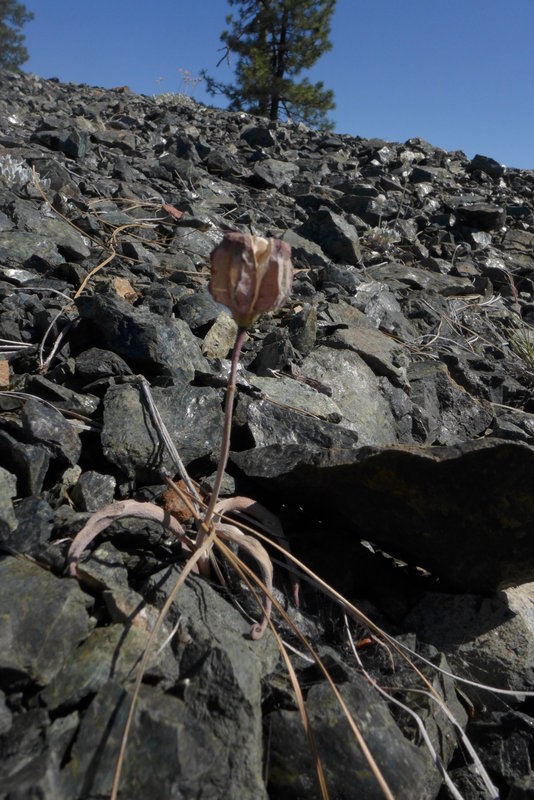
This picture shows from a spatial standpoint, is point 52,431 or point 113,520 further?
point 52,431

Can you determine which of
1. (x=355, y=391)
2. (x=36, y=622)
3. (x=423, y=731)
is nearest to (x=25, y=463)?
(x=36, y=622)

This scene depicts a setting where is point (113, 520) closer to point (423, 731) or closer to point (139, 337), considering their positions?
point (423, 731)

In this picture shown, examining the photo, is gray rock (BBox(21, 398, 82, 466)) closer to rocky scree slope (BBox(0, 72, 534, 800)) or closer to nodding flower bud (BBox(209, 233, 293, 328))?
Result: rocky scree slope (BBox(0, 72, 534, 800))

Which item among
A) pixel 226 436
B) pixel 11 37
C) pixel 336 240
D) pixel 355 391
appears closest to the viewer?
pixel 226 436

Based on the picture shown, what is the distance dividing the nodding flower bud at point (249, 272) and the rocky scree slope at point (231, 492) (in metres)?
0.67

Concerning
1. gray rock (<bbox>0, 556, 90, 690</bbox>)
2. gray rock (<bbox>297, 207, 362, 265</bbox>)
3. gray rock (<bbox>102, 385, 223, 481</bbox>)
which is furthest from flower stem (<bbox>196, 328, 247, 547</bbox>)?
gray rock (<bbox>297, 207, 362, 265</bbox>)

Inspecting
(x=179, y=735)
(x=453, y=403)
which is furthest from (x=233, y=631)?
(x=453, y=403)

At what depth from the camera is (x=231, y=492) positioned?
81.7 inches

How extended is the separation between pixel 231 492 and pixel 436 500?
0.64m

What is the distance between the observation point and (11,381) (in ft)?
7.70

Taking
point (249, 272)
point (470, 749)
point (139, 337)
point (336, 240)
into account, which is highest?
point (336, 240)

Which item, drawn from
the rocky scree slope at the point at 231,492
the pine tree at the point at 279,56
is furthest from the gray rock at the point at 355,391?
the pine tree at the point at 279,56

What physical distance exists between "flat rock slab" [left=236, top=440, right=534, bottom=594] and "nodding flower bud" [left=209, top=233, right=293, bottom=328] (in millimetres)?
661

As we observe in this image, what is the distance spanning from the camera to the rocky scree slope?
1275mm
